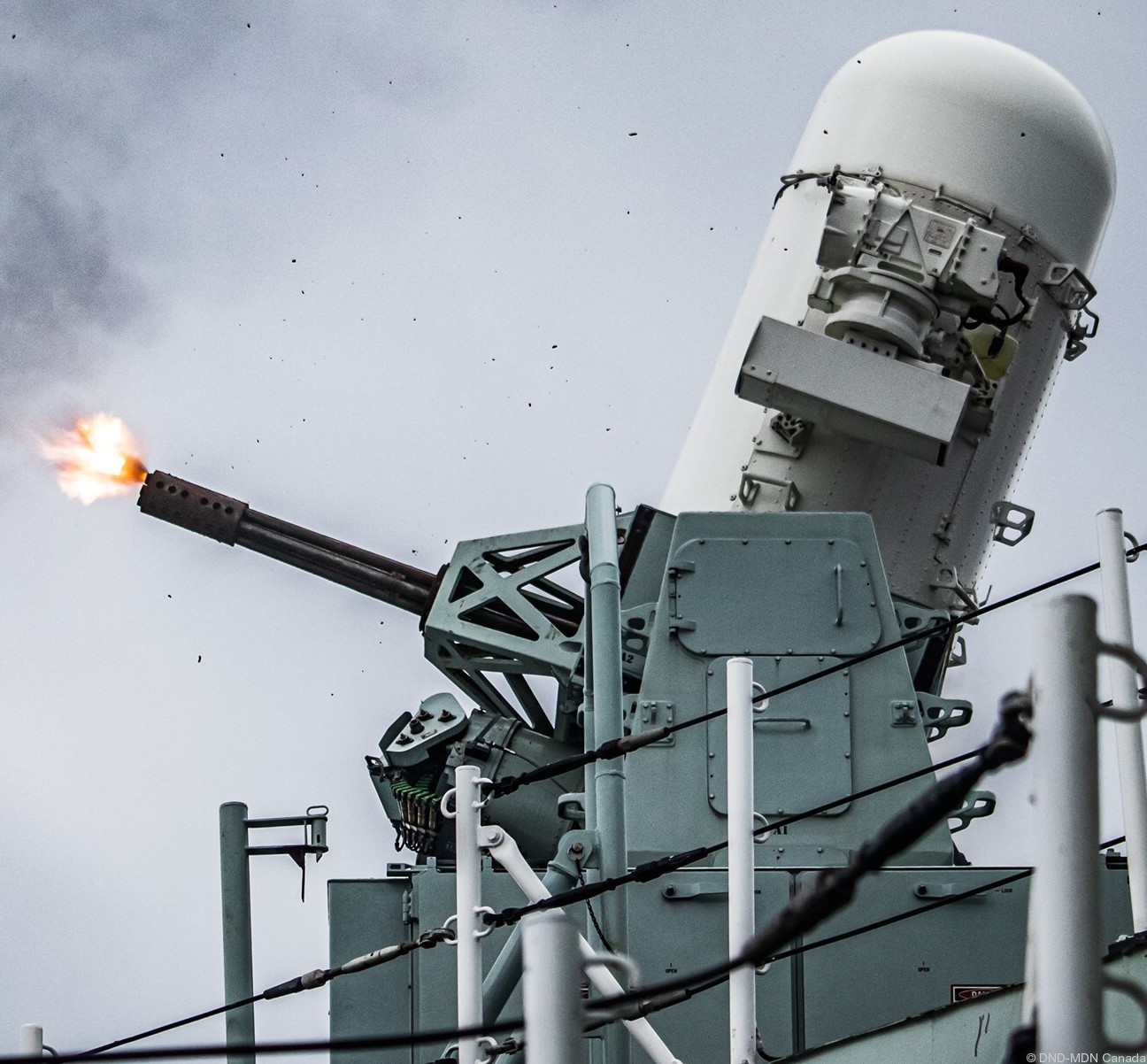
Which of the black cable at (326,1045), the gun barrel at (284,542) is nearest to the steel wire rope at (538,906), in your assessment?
the black cable at (326,1045)

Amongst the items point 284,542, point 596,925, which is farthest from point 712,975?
point 284,542

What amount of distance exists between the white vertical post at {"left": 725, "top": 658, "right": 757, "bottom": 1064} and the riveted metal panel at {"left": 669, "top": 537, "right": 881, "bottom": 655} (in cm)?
284

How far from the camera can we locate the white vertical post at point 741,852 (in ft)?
17.4

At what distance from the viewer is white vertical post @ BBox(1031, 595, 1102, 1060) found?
265 centimetres

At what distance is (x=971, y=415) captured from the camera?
9.38 m

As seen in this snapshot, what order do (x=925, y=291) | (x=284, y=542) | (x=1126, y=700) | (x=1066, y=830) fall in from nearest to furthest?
(x=1066, y=830) → (x=1126, y=700) → (x=925, y=291) → (x=284, y=542)

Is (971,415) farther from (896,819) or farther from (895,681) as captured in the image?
(896,819)

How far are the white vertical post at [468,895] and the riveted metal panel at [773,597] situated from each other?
2.45m

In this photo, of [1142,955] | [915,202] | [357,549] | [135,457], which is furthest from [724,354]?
[1142,955]

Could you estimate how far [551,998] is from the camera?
9.45 feet

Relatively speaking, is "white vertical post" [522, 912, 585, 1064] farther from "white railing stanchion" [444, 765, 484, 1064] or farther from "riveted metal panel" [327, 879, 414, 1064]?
"riveted metal panel" [327, 879, 414, 1064]

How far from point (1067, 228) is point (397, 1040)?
766 cm

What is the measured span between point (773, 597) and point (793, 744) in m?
0.61

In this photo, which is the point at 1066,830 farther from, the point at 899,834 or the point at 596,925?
the point at 596,925
